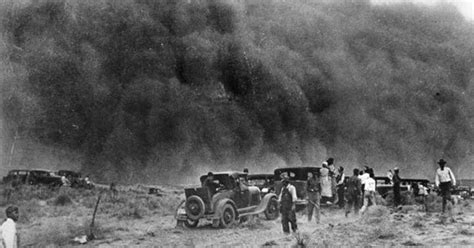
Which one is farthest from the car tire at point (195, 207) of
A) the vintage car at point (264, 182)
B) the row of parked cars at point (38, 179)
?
the row of parked cars at point (38, 179)

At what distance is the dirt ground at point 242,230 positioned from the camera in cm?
916

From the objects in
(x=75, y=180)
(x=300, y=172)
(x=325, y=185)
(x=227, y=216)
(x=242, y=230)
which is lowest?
(x=242, y=230)

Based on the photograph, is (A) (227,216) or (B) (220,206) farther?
(A) (227,216)

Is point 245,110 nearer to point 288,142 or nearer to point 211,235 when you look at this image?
point 288,142

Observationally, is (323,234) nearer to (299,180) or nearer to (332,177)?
(332,177)

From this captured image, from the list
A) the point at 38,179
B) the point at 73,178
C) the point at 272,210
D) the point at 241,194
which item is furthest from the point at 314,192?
the point at 38,179

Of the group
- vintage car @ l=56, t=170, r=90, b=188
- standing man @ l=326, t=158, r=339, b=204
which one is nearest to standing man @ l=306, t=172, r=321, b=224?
standing man @ l=326, t=158, r=339, b=204

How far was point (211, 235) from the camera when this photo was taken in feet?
39.0

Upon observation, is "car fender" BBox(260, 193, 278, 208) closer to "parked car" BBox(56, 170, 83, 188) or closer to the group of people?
the group of people

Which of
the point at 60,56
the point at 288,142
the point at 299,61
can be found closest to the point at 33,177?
the point at 60,56

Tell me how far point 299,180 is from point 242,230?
14.6ft

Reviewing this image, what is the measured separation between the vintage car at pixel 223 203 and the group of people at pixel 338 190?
137 cm

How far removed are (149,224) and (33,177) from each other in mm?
13010

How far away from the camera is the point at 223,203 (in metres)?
13.1
